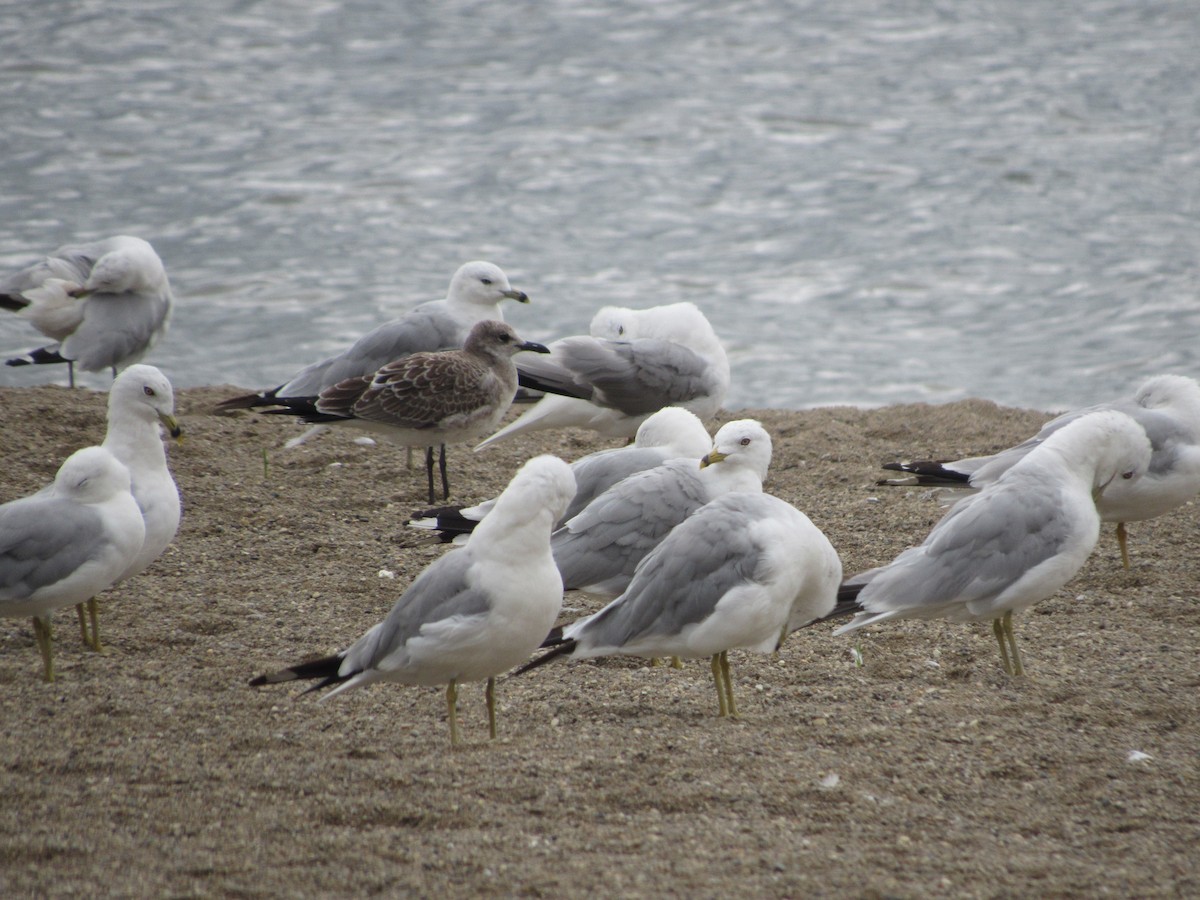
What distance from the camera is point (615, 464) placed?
586 centimetres

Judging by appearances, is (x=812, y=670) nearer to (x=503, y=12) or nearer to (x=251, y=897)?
(x=251, y=897)

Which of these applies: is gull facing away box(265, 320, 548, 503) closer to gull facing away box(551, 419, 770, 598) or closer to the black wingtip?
gull facing away box(551, 419, 770, 598)

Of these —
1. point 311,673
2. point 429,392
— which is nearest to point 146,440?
point 311,673

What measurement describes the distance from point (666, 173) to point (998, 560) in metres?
14.0

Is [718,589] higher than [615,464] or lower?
higher

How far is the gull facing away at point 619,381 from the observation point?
25.2 feet

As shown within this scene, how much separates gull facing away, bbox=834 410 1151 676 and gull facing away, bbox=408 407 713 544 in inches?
45.6

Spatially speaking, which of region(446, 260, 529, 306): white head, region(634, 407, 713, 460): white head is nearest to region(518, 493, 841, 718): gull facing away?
region(634, 407, 713, 460): white head

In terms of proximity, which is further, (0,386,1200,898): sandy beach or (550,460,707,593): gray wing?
(550,460,707,593): gray wing

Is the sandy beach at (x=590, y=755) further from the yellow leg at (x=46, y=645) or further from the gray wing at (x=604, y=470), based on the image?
the gray wing at (x=604, y=470)

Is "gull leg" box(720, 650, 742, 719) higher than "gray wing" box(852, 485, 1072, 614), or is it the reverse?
"gray wing" box(852, 485, 1072, 614)

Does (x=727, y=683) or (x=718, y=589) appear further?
(x=727, y=683)

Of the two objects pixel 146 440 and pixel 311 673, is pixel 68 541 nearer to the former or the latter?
pixel 146 440

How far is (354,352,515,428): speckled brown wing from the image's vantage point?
23.2 feet
